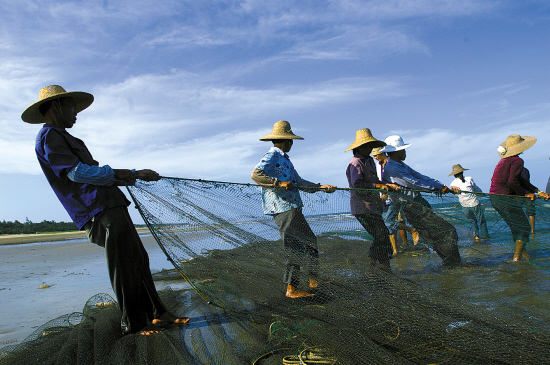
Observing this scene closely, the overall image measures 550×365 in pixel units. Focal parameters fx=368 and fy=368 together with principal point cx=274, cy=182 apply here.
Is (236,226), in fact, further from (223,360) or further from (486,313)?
(486,313)

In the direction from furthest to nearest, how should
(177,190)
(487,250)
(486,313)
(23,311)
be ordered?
(487,250)
(23,311)
(177,190)
(486,313)

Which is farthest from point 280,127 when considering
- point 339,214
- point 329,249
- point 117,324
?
point 117,324

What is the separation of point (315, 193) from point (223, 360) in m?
2.21

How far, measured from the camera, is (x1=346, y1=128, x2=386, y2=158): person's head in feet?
14.7

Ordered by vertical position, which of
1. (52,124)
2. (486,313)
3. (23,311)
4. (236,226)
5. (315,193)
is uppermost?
(52,124)

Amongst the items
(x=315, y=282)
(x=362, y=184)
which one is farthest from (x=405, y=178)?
(x=315, y=282)

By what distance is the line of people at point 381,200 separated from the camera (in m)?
3.68

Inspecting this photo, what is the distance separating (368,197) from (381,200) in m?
0.26

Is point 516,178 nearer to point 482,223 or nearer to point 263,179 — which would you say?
point 482,223

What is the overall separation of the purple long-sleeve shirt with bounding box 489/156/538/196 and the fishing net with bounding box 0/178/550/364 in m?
0.49

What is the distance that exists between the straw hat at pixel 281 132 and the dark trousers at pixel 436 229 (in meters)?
1.74

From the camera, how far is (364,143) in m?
4.48

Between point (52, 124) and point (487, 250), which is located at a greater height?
point (52, 124)

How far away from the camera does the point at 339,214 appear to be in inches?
171
